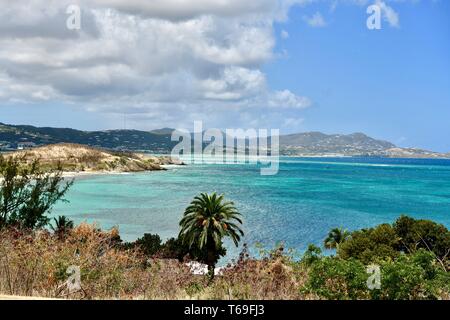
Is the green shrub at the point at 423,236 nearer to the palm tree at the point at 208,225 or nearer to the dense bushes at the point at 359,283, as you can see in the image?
the palm tree at the point at 208,225

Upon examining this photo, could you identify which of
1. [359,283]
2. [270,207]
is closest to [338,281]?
[359,283]

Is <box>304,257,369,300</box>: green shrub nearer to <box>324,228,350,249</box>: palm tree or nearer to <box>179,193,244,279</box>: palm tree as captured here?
<box>179,193,244,279</box>: palm tree

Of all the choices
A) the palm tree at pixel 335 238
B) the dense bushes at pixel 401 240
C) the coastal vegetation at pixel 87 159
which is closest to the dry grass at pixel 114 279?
the dense bushes at pixel 401 240

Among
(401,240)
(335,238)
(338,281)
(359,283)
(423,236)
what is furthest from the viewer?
(335,238)

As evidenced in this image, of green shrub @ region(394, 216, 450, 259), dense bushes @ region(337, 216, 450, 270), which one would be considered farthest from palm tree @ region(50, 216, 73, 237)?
green shrub @ region(394, 216, 450, 259)

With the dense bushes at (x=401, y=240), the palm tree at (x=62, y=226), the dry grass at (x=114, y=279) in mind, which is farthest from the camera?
the dense bushes at (x=401, y=240)

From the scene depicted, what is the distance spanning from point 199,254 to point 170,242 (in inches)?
215

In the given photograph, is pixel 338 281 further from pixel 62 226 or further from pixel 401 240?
pixel 401 240

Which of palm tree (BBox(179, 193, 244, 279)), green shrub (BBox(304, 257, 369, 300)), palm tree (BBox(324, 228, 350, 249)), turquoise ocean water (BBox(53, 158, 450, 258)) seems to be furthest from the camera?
turquoise ocean water (BBox(53, 158, 450, 258))

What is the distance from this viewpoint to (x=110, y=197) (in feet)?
307

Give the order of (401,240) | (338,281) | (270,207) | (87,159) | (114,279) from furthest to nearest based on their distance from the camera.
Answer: (87,159) → (270,207) → (401,240) → (338,281) → (114,279)

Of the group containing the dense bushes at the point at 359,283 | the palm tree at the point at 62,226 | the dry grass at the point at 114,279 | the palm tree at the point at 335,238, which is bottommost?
the palm tree at the point at 335,238

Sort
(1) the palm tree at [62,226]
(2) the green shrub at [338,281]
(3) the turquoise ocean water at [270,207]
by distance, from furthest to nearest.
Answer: (3) the turquoise ocean water at [270,207], (1) the palm tree at [62,226], (2) the green shrub at [338,281]

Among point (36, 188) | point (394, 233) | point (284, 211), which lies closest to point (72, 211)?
point (284, 211)
